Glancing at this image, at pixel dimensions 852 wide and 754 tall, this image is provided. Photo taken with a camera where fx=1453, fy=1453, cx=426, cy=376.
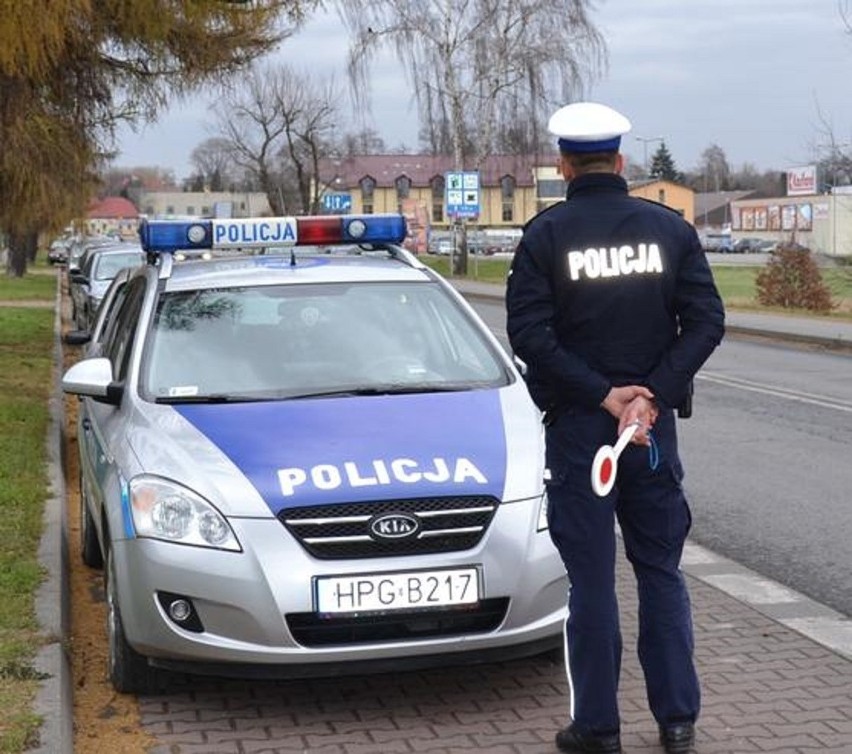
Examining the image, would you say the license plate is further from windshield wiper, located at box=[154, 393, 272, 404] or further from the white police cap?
the white police cap

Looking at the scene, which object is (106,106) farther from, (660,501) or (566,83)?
(566,83)

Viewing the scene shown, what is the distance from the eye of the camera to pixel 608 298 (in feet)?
14.1

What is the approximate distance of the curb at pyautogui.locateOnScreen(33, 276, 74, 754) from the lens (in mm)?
4609

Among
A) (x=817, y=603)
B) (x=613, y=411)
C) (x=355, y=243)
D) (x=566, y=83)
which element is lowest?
(x=817, y=603)

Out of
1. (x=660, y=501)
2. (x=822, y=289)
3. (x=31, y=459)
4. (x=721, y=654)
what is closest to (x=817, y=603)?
(x=721, y=654)

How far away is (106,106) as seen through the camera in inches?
539

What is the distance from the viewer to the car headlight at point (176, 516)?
4844 millimetres

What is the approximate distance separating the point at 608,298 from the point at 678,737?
1406 millimetres

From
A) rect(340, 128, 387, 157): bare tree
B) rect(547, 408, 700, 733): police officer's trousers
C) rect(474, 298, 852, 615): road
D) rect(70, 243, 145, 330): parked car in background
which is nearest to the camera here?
rect(547, 408, 700, 733): police officer's trousers

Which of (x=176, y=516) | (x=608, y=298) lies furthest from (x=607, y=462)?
(x=176, y=516)

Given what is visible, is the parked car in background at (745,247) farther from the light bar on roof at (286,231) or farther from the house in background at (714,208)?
the light bar on roof at (286,231)

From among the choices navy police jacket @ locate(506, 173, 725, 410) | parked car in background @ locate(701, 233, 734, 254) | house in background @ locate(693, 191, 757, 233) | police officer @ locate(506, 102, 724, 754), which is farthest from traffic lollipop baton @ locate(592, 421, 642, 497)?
house in background @ locate(693, 191, 757, 233)

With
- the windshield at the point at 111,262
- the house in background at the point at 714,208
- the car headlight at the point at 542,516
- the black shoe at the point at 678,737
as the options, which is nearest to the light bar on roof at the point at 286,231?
the car headlight at the point at 542,516

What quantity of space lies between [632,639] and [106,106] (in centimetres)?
924
